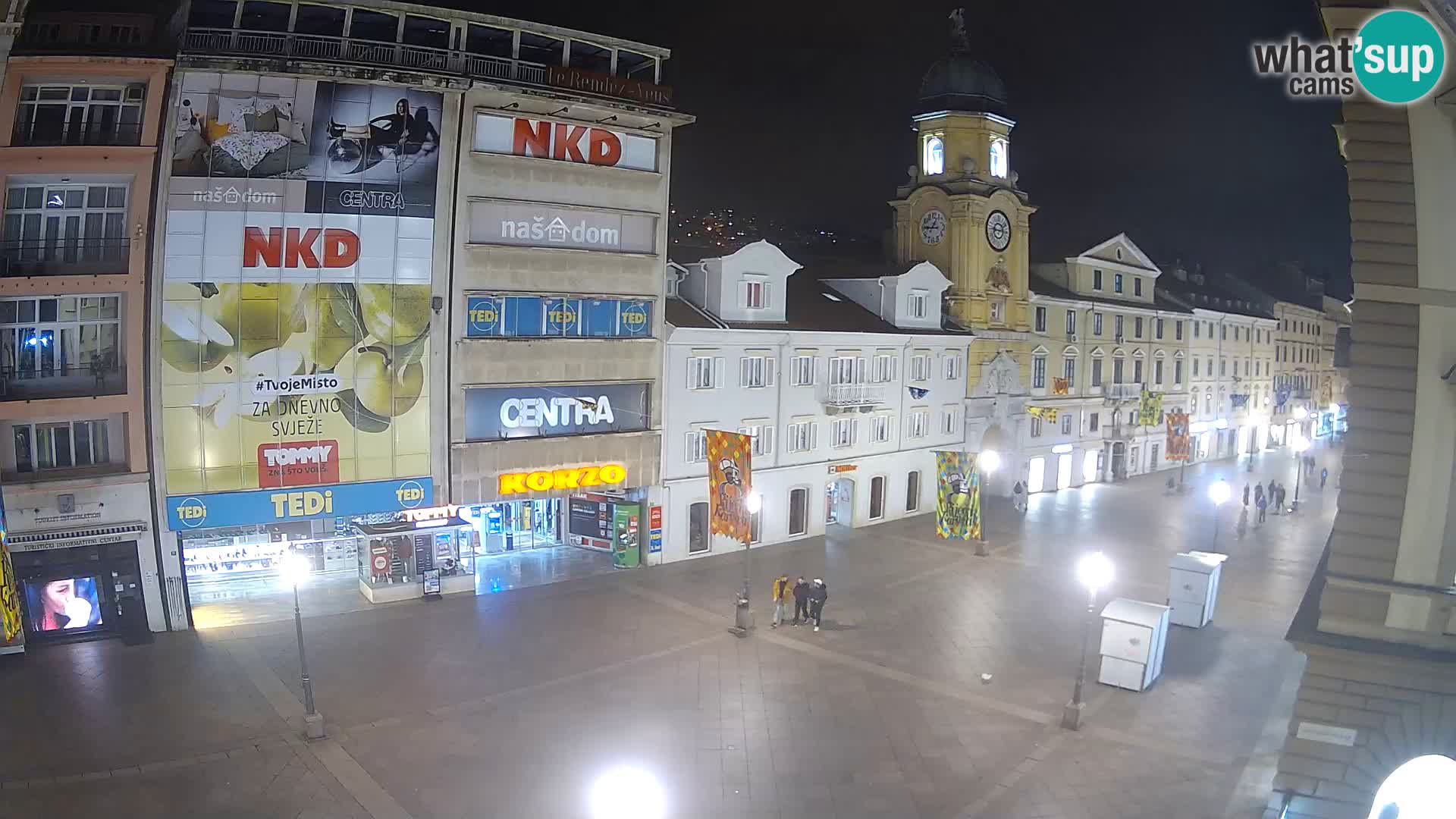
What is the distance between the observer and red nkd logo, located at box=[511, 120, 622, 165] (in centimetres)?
2972

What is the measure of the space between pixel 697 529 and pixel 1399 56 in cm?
2711

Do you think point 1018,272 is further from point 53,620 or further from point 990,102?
point 53,620

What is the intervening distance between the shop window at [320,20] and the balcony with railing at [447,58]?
24.2 inches

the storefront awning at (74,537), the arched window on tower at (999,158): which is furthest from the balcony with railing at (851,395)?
the storefront awning at (74,537)

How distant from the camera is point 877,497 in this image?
1681 inches

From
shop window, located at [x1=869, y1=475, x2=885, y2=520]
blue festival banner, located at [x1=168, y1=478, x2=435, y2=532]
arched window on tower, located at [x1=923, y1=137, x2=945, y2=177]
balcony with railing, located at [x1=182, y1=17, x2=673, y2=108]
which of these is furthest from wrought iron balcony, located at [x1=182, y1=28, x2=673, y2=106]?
arched window on tower, located at [x1=923, y1=137, x2=945, y2=177]

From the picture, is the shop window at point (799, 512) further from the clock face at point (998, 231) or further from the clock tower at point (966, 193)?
the clock face at point (998, 231)

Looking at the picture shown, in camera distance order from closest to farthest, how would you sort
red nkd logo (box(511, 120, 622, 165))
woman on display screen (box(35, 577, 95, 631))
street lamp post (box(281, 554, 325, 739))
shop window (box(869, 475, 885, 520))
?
1. street lamp post (box(281, 554, 325, 739))
2. woman on display screen (box(35, 577, 95, 631))
3. red nkd logo (box(511, 120, 622, 165))
4. shop window (box(869, 475, 885, 520))

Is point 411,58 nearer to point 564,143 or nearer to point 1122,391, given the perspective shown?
point 564,143

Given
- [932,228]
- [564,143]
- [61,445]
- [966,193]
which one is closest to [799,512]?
[932,228]

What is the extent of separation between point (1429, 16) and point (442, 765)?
61.6 feet

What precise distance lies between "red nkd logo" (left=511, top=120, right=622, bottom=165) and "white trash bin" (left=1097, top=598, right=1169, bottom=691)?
20335 mm

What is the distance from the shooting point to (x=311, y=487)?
91.4 ft

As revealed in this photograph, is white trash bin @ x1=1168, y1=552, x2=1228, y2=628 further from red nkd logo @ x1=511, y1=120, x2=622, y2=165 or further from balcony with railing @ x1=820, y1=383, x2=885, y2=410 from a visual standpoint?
red nkd logo @ x1=511, y1=120, x2=622, y2=165
